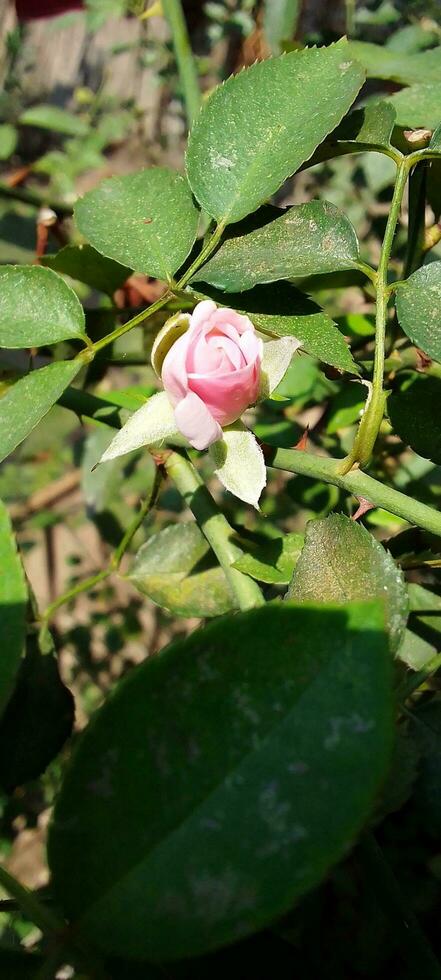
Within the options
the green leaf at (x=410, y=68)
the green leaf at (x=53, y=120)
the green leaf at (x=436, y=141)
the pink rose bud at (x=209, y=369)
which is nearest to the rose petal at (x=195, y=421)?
the pink rose bud at (x=209, y=369)

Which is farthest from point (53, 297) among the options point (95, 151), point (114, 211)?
point (95, 151)

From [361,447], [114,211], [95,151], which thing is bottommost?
[95,151]

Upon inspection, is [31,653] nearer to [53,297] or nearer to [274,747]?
[53,297]

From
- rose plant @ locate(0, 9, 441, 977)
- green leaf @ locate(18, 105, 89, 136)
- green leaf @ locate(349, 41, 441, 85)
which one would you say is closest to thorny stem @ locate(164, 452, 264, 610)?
rose plant @ locate(0, 9, 441, 977)

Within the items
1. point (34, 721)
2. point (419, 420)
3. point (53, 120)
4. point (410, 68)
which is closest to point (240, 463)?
point (419, 420)

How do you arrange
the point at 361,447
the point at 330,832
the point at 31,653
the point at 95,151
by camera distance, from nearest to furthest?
1. the point at 330,832
2. the point at 361,447
3. the point at 31,653
4. the point at 95,151

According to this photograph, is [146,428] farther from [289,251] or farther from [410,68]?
[410,68]

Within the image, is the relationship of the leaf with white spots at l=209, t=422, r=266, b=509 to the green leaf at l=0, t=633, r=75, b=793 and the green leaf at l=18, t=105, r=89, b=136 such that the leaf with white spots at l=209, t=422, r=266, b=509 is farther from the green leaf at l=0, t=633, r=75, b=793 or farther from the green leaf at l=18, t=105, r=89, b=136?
the green leaf at l=18, t=105, r=89, b=136
